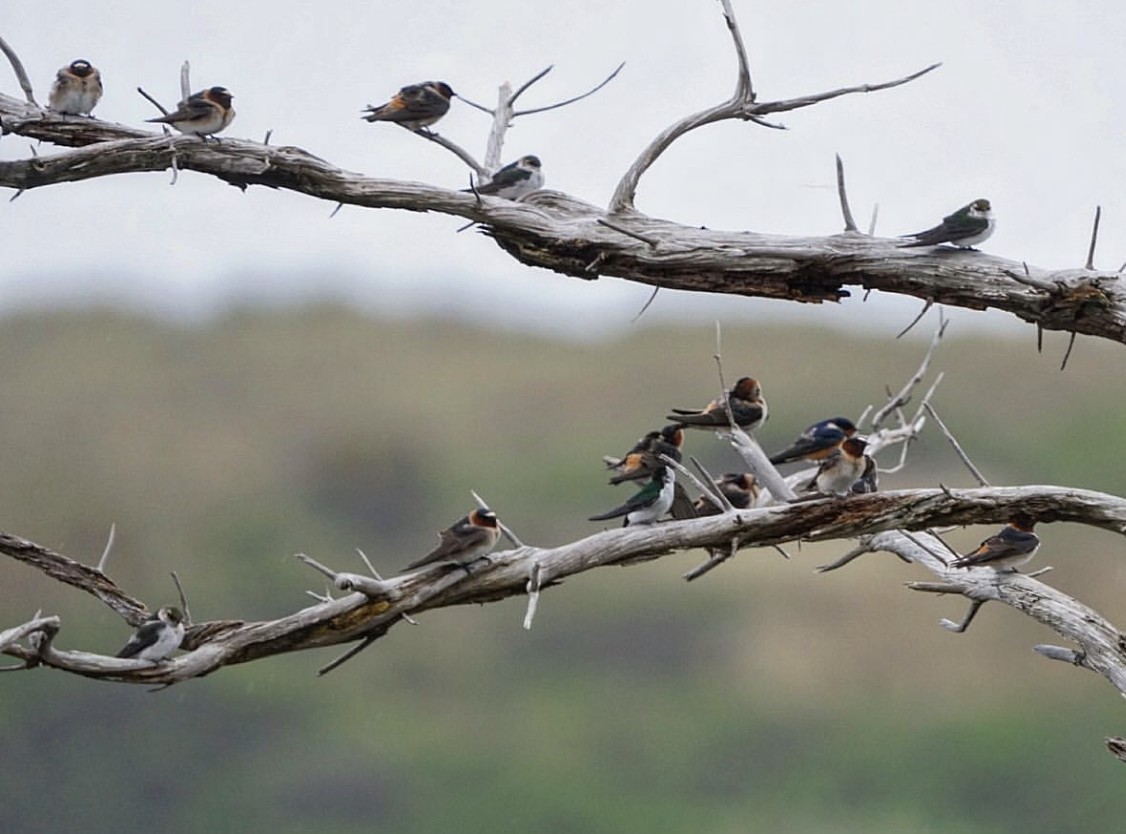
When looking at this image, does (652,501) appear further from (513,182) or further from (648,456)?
(513,182)

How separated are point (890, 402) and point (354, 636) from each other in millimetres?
3141

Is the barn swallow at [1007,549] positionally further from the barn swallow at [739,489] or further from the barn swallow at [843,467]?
the barn swallow at [739,489]

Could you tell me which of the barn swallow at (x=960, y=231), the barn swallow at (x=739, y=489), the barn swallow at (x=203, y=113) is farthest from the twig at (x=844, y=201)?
the barn swallow at (x=203, y=113)

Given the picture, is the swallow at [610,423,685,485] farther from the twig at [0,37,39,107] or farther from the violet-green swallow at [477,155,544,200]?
the twig at [0,37,39,107]

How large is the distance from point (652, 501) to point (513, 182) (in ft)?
5.57

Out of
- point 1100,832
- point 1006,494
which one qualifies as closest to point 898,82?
point 1006,494

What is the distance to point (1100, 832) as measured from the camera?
83.5 ft

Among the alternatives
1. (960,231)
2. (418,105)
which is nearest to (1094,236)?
(960,231)

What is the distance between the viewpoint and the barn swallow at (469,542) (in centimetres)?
592

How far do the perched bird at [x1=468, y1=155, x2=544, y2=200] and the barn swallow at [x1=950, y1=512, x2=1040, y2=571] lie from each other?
2687 mm

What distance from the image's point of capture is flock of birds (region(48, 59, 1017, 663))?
5957mm

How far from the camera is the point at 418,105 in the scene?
819cm

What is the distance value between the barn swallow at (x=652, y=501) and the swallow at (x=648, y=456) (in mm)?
53

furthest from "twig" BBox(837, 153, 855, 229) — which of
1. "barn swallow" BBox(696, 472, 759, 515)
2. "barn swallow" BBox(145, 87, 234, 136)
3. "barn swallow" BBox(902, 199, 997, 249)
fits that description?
"barn swallow" BBox(145, 87, 234, 136)
